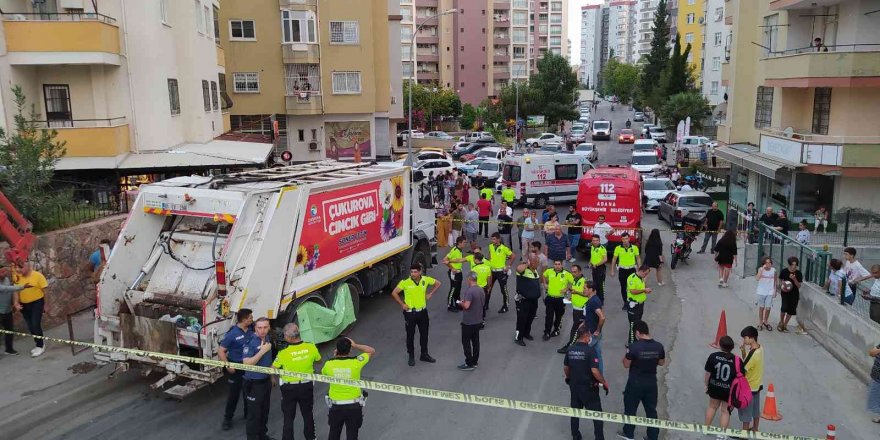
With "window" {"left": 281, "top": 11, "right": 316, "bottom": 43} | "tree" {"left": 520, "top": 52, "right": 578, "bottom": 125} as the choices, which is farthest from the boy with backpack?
"tree" {"left": 520, "top": 52, "right": 578, "bottom": 125}

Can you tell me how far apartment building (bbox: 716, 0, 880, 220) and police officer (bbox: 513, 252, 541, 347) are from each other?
1233cm

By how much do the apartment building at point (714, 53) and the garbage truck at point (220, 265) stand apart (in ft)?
181

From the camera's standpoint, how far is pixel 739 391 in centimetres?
789

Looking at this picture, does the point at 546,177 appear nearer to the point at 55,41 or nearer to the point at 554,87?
the point at 55,41

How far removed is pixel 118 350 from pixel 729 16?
29859 millimetres

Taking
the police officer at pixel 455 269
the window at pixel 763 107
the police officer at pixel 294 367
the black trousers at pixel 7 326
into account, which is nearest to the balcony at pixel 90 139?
the black trousers at pixel 7 326

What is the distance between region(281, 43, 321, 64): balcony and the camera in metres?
34.6

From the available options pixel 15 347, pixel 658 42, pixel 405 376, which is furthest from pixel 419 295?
pixel 658 42

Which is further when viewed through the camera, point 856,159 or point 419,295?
point 856,159

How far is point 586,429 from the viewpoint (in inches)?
345

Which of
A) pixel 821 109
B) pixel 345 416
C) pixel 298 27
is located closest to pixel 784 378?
pixel 345 416

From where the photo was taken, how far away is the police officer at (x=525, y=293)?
1183 cm

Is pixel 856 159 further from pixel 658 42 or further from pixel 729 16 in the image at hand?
pixel 658 42

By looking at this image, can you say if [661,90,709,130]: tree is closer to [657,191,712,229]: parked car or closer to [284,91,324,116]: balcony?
[284,91,324,116]: balcony
